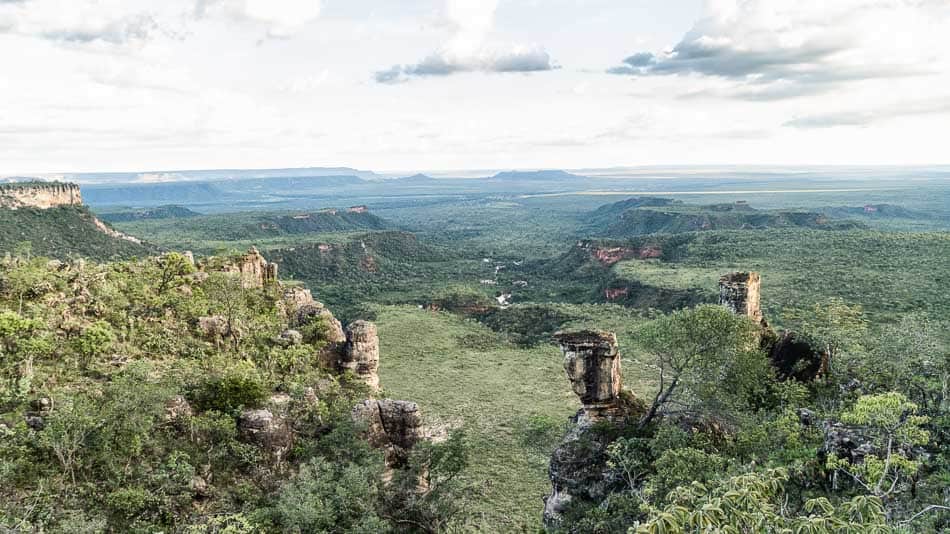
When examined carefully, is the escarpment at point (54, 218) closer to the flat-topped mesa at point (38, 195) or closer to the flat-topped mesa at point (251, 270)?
the flat-topped mesa at point (38, 195)

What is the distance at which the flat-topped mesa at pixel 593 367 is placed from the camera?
2388 cm

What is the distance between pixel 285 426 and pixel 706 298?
60.9m

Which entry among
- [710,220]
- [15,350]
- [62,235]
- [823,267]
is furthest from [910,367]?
[710,220]

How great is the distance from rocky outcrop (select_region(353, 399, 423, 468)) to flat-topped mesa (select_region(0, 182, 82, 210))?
94735 millimetres

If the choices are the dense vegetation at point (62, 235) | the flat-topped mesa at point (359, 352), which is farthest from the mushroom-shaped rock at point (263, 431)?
the dense vegetation at point (62, 235)

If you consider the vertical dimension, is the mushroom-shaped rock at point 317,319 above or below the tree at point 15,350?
below

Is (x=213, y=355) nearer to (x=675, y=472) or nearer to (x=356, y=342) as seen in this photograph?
A: (x=356, y=342)

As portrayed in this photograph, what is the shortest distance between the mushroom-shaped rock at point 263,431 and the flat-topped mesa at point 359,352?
23.2 ft

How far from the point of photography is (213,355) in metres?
25.5

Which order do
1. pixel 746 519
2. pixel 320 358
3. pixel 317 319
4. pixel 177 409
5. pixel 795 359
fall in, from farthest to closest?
pixel 317 319 → pixel 320 358 → pixel 795 359 → pixel 177 409 → pixel 746 519

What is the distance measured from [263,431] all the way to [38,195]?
99395 mm

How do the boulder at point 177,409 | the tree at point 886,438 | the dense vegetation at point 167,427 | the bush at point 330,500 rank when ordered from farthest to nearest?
the boulder at point 177,409 < the bush at point 330,500 < the dense vegetation at point 167,427 < the tree at point 886,438

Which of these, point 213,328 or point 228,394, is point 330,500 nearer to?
point 228,394

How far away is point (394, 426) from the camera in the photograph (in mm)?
24359
